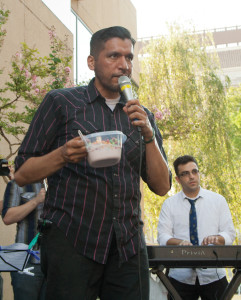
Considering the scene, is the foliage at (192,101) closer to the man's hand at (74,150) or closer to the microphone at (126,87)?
the microphone at (126,87)

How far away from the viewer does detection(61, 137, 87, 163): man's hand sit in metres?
1.78

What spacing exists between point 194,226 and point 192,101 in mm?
11437

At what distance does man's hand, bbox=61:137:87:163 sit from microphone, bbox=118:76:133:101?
341mm

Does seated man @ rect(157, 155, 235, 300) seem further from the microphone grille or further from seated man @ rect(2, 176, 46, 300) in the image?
the microphone grille

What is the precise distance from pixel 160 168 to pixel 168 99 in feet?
46.5

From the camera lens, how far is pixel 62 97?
2.15 meters

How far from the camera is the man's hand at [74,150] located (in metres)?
1.78

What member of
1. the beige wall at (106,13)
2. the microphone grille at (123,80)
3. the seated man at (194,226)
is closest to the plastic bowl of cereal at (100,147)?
the microphone grille at (123,80)

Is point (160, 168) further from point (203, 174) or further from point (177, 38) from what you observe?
point (177, 38)

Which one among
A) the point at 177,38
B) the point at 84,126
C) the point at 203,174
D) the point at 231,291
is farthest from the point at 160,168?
the point at 177,38

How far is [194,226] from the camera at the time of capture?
4.97m

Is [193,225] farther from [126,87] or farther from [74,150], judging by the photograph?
[74,150]

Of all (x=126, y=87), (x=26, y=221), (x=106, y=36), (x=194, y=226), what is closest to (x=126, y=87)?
(x=126, y=87)

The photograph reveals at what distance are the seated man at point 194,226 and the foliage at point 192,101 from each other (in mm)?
8973
